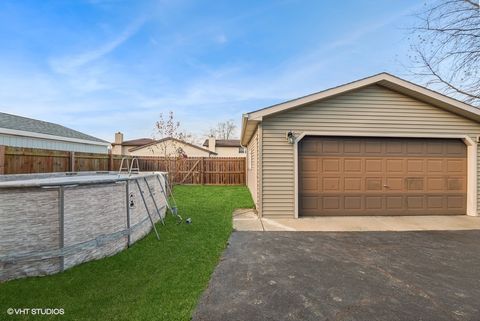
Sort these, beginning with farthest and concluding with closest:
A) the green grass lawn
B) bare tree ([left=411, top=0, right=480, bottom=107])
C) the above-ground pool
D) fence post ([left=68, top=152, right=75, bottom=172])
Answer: fence post ([left=68, top=152, right=75, bottom=172]), bare tree ([left=411, top=0, right=480, bottom=107]), the above-ground pool, the green grass lawn

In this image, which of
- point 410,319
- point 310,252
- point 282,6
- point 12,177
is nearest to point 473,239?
point 310,252

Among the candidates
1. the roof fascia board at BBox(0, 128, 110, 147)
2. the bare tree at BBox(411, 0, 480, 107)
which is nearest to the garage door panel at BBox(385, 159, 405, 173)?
the bare tree at BBox(411, 0, 480, 107)

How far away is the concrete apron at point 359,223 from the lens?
5805 millimetres

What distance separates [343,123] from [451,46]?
4920mm

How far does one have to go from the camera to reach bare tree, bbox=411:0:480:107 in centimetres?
749

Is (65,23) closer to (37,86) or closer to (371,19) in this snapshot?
(37,86)

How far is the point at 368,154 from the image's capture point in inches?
279

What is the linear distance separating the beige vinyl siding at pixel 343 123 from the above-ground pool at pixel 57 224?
407cm

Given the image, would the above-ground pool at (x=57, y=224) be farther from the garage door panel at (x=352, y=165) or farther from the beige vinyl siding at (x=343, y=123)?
the garage door panel at (x=352, y=165)

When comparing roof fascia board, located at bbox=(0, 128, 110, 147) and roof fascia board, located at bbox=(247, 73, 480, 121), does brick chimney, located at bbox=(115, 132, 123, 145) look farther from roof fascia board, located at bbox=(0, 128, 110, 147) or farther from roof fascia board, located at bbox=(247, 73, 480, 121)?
roof fascia board, located at bbox=(247, 73, 480, 121)

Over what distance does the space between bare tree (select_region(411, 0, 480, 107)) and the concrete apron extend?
4.87m

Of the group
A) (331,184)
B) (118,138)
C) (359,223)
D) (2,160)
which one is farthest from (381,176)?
(118,138)

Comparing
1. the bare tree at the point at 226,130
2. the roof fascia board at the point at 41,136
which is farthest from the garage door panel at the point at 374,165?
the bare tree at the point at 226,130

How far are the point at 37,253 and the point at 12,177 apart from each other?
3.04 m
